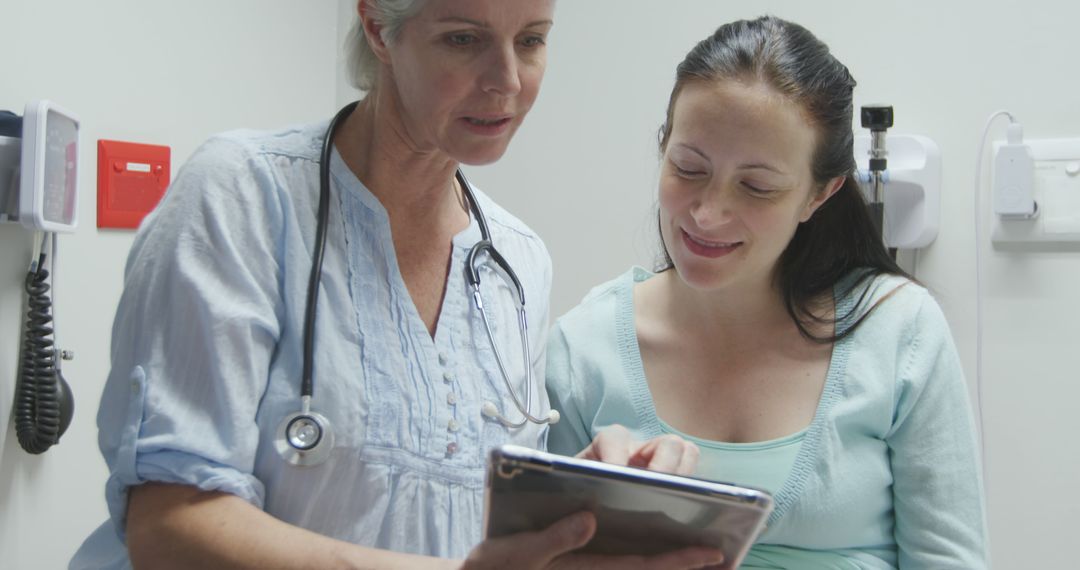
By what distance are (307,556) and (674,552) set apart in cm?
32

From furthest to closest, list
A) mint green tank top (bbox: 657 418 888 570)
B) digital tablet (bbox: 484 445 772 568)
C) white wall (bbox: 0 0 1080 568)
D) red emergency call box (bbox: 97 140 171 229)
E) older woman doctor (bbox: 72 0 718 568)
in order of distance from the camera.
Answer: red emergency call box (bbox: 97 140 171 229) < white wall (bbox: 0 0 1080 568) < mint green tank top (bbox: 657 418 888 570) < older woman doctor (bbox: 72 0 718 568) < digital tablet (bbox: 484 445 772 568)

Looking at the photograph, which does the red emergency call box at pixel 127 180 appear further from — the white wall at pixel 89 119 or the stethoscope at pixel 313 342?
the stethoscope at pixel 313 342

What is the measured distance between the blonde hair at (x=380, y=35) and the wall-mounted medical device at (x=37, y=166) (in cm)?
63

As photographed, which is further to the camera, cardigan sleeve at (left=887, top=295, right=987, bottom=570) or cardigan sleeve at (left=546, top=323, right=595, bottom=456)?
cardigan sleeve at (left=546, top=323, right=595, bottom=456)

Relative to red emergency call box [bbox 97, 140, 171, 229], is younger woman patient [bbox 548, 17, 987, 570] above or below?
below

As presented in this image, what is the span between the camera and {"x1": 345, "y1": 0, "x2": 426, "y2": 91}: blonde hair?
1011mm

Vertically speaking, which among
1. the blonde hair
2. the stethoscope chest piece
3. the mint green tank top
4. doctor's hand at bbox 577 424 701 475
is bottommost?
the mint green tank top

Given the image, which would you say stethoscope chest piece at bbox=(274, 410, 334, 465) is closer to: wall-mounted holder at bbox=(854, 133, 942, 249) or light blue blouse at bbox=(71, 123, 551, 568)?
light blue blouse at bbox=(71, 123, 551, 568)

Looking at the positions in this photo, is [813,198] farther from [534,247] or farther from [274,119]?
[274,119]

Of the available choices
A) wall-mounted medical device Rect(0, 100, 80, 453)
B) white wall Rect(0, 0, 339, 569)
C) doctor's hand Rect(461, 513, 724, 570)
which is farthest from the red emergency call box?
doctor's hand Rect(461, 513, 724, 570)

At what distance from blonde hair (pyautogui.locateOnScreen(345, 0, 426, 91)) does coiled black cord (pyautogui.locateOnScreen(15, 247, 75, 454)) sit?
2.44 feet

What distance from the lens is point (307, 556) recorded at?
0.87m

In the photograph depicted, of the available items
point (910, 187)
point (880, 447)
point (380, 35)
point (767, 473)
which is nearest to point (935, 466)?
point (880, 447)

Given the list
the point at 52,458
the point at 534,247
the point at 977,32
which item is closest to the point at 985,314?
the point at 977,32
